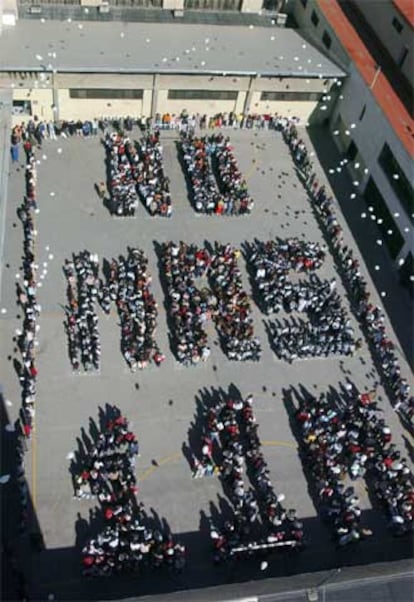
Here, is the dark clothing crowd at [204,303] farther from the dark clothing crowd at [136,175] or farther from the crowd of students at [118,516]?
the crowd of students at [118,516]

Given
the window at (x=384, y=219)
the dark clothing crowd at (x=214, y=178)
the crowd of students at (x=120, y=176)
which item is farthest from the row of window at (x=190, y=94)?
the window at (x=384, y=219)

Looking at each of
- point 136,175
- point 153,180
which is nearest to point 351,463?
point 153,180

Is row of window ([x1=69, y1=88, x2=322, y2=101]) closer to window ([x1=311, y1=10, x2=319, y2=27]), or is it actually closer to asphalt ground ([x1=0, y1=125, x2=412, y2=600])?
asphalt ground ([x1=0, y1=125, x2=412, y2=600])

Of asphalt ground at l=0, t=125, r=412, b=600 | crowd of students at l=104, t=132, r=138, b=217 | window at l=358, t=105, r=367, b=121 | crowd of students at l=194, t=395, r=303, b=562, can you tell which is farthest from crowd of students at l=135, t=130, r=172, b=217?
window at l=358, t=105, r=367, b=121

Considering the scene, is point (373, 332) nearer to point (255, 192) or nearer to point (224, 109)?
point (255, 192)

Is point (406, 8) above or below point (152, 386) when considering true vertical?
above

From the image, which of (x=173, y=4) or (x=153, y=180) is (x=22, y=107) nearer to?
(x=153, y=180)
